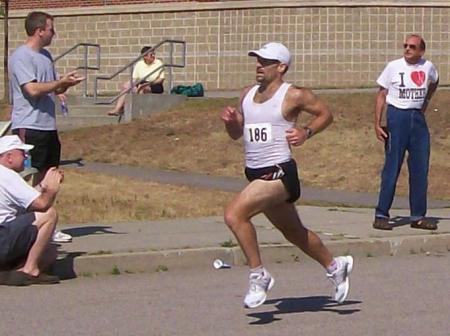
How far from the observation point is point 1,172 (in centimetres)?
1016

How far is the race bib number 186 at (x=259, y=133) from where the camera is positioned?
897cm

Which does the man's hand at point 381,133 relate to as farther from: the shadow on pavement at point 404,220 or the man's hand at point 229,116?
the man's hand at point 229,116

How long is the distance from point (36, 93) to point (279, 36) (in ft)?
61.3

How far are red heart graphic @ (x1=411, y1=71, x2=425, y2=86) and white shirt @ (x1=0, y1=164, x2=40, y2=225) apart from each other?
15.7ft

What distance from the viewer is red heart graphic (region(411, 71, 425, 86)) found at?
1334cm

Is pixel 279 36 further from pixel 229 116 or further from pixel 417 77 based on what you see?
pixel 229 116

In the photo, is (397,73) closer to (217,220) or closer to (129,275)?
(217,220)

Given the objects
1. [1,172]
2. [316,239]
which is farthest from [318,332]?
[1,172]

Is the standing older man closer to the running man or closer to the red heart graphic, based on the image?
the red heart graphic

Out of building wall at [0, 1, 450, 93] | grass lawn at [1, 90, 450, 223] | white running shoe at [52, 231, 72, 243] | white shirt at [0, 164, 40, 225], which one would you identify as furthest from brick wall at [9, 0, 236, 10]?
white shirt at [0, 164, 40, 225]

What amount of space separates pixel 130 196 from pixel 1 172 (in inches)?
256

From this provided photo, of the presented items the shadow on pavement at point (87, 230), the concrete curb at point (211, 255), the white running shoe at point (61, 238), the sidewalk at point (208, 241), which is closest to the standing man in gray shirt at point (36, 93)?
the white running shoe at point (61, 238)

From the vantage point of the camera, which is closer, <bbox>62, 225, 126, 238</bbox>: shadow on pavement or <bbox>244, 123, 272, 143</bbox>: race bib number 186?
<bbox>244, 123, 272, 143</bbox>: race bib number 186

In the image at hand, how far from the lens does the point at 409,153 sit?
13.6 metres
